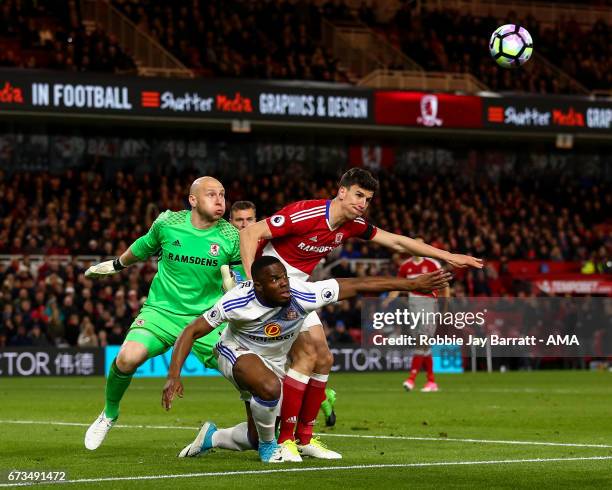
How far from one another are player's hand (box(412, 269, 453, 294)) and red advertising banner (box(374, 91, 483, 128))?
87.0ft

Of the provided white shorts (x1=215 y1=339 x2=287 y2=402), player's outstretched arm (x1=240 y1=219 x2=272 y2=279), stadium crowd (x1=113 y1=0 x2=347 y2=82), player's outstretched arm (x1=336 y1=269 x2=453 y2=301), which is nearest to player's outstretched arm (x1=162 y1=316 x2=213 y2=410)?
white shorts (x1=215 y1=339 x2=287 y2=402)

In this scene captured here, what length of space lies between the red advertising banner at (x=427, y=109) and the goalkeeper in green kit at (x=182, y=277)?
80.3ft

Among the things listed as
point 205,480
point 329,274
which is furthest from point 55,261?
point 205,480

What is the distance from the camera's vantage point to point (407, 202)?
3822 cm

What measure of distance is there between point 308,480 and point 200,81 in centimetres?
2514

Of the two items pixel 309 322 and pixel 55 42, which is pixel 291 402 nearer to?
pixel 309 322

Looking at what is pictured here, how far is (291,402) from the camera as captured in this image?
937 centimetres

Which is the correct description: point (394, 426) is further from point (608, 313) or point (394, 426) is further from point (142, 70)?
point (142, 70)

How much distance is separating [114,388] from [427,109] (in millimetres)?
25780

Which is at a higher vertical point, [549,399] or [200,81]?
[200,81]

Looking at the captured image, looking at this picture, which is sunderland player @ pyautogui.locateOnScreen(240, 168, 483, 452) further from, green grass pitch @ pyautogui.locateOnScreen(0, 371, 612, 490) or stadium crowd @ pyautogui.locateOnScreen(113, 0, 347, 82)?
stadium crowd @ pyautogui.locateOnScreen(113, 0, 347, 82)

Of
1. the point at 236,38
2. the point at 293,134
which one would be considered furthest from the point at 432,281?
the point at 293,134

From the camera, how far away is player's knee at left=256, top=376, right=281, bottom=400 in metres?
8.89

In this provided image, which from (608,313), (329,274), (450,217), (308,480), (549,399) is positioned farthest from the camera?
(450,217)
